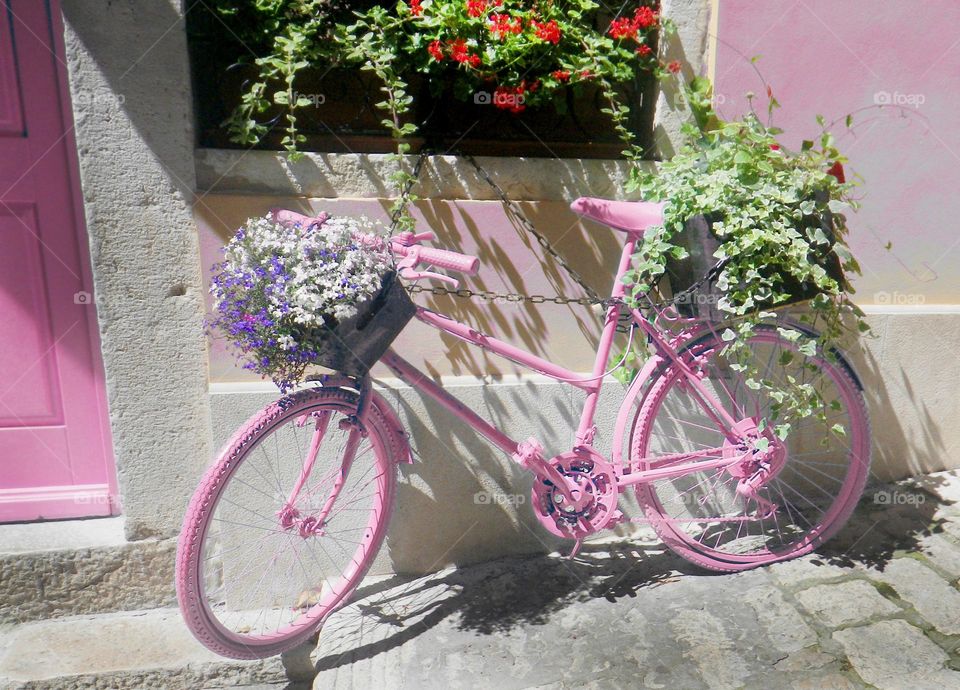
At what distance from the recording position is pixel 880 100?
3439 millimetres

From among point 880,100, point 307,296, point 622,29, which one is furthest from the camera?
point 880,100

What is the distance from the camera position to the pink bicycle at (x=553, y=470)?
267 centimetres

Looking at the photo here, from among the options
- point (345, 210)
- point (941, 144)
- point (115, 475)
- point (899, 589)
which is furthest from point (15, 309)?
point (941, 144)

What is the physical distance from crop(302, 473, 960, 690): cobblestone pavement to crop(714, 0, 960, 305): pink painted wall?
117 centimetres

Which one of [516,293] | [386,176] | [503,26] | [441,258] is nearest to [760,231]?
[516,293]

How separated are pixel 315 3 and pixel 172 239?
1055 mm

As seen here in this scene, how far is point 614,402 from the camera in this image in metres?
3.36

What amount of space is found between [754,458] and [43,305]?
3008mm

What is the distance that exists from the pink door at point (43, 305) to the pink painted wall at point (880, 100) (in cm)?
275

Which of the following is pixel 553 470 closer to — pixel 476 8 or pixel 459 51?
pixel 459 51

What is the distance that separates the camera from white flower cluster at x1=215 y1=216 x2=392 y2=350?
89.9 inches

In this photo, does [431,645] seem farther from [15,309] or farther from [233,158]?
[15,309]

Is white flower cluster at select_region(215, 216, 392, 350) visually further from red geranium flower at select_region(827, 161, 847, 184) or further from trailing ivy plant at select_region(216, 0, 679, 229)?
red geranium flower at select_region(827, 161, 847, 184)

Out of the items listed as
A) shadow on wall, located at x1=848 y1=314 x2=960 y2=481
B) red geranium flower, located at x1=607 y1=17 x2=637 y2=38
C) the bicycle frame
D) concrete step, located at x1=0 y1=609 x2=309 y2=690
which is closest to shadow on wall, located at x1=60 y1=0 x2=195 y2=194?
the bicycle frame
